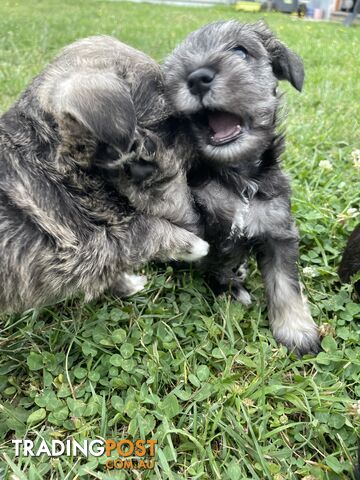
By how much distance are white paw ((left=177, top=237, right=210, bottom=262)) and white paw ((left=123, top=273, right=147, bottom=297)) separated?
0.46m

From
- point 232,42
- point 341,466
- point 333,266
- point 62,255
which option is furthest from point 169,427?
point 232,42

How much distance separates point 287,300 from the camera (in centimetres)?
230

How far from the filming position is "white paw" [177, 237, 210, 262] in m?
2.14

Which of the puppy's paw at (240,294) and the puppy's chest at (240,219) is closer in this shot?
the puppy's chest at (240,219)

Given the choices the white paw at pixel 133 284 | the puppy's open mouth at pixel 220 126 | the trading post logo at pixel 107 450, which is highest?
the puppy's open mouth at pixel 220 126

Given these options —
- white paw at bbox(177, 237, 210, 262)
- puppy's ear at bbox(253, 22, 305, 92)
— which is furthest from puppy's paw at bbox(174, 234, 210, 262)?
puppy's ear at bbox(253, 22, 305, 92)

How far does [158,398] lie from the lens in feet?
6.50

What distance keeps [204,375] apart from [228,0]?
2334cm

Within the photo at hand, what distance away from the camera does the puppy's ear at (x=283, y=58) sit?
2344 mm

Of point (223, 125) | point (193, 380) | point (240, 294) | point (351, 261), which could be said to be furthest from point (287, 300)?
point (223, 125)

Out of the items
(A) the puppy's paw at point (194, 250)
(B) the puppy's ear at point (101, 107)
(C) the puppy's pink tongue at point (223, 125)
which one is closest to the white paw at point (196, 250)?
(A) the puppy's paw at point (194, 250)

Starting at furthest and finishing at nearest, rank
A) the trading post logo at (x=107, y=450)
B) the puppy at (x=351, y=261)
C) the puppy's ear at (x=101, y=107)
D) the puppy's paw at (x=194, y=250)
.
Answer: the puppy at (x=351, y=261)
the puppy's paw at (x=194, y=250)
the trading post logo at (x=107, y=450)
the puppy's ear at (x=101, y=107)

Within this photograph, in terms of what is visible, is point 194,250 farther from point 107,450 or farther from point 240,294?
point 107,450

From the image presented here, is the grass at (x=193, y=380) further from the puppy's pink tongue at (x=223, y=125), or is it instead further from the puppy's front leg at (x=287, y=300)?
the puppy's pink tongue at (x=223, y=125)
